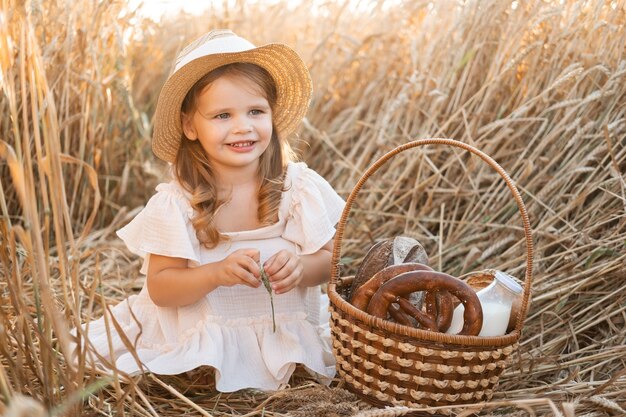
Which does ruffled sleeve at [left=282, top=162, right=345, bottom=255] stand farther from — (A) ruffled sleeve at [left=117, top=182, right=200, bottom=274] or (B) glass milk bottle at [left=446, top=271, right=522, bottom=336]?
(B) glass milk bottle at [left=446, top=271, right=522, bottom=336]

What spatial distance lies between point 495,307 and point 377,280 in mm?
323

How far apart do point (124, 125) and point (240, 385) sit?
1.98 m

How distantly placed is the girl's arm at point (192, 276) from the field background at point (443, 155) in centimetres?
15

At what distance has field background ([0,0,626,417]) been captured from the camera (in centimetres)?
211

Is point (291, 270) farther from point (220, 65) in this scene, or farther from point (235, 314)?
point (220, 65)

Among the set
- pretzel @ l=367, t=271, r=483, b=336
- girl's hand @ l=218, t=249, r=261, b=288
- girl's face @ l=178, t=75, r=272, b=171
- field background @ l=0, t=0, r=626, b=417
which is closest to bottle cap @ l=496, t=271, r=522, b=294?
pretzel @ l=367, t=271, r=483, b=336

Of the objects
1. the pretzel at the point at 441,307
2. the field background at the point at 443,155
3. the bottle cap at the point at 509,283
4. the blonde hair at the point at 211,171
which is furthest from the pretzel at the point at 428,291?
the blonde hair at the point at 211,171

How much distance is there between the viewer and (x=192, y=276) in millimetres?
2018

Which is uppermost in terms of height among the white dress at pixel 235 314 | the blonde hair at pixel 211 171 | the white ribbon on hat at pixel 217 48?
the white ribbon on hat at pixel 217 48

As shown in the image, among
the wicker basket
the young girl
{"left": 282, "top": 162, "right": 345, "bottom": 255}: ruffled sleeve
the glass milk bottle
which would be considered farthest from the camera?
{"left": 282, "top": 162, "right": 345, "bottom": 255}: ruffled sleeve

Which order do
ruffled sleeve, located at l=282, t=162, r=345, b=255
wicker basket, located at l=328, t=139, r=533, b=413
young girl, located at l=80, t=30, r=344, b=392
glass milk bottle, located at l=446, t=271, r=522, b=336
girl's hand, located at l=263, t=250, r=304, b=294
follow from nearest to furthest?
wicker basket, located at l=328, t=139, r=533, b=413, glass milk bottle, located at l=446, t=271, r=522, b=336, girl's hand, located at l=263, t=250, r=304, b=294, young girl, located at l=80, t=30, r=344, b=392, ruffled sleeve, located at l=282, t=162, r=345, b=255

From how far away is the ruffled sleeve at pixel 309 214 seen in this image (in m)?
2.21

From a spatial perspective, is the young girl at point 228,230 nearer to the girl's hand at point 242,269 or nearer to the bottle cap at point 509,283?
the girl's hand at point 242,269

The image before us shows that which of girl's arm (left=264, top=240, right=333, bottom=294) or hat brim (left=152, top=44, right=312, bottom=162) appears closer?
girl's arm (left=264, top=240, right=333, bottom=294)
